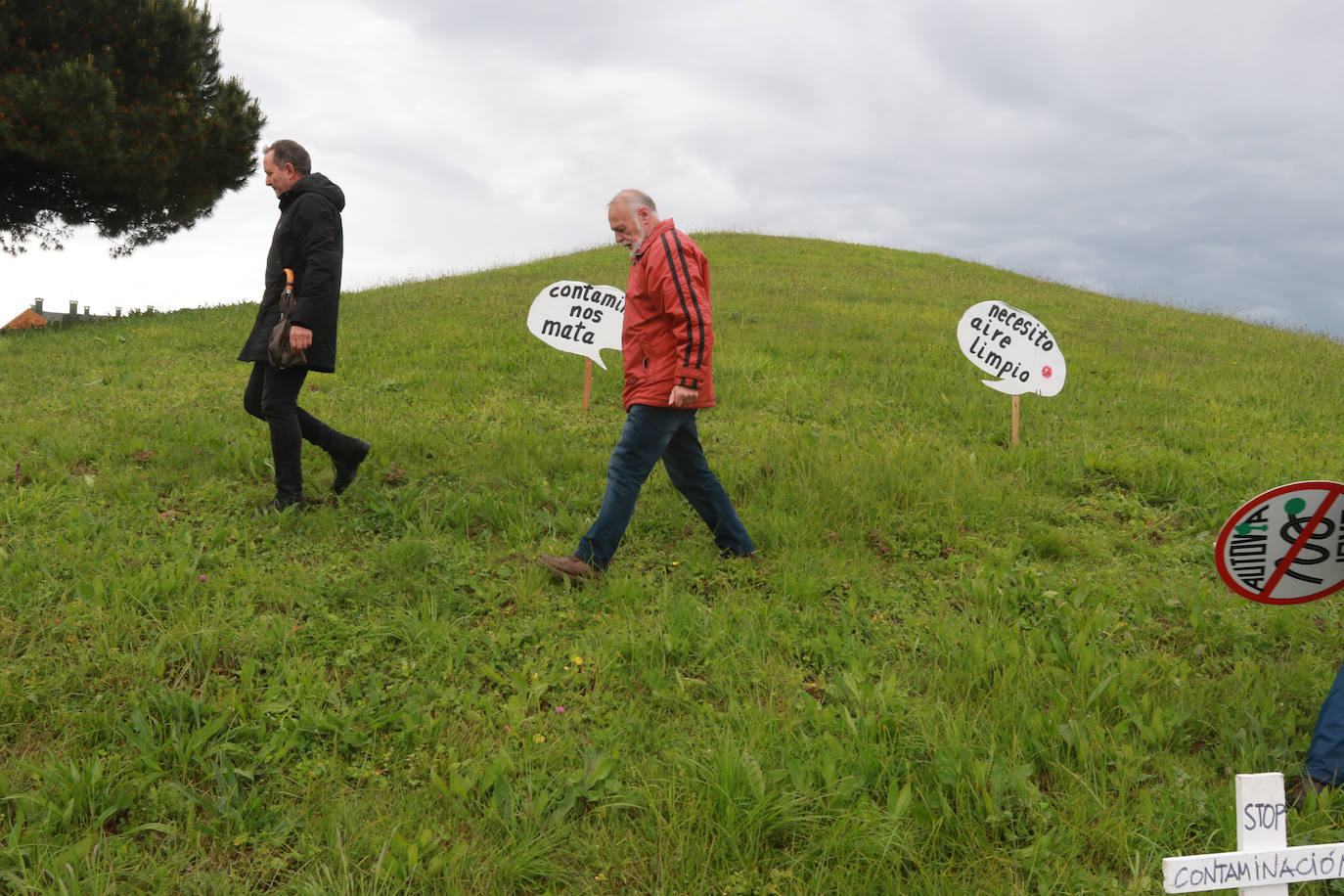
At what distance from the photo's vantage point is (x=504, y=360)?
9695 mm

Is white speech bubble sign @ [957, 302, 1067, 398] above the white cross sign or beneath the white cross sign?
above

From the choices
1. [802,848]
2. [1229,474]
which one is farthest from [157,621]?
[1229,474]

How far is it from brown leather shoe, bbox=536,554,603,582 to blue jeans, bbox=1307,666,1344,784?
3.15 metres

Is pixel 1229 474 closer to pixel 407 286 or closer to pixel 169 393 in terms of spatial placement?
pixel 169 393

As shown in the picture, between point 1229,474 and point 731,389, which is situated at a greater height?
point 731,389

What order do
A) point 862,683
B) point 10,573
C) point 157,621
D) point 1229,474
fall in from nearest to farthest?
point 862,683 → point 157,621 → point 10,573 → point 1229,474

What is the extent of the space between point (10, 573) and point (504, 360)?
19.2ft

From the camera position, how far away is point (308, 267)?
5.05 meters

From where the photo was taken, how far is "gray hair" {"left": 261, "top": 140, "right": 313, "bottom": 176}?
17.0 ft

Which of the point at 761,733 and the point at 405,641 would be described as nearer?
the point at 761,733

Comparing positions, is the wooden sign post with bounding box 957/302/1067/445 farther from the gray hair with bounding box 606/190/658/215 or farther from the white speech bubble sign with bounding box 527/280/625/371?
the gray hair with bounding box 606/190/658/215

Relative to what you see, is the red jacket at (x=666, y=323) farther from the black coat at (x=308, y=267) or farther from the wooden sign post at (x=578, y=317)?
the wooden sign post at (x=578, y=317)

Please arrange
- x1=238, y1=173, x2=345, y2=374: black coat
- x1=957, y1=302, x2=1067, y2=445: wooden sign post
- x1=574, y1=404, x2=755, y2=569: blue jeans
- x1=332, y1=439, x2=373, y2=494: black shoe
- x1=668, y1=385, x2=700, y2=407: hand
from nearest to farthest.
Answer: x1=668, y1=385, x2=700, y2=407: hand < x1=574, y1=404, x2=755, y2=569: blue jeans < x1=238, y1=173, x2=345, y2=374: black coat < x1=332, y1=439, x2=373, y2=494: black shoe < x1=957, y1=302, x2=1067, y2=445: wooden sign post

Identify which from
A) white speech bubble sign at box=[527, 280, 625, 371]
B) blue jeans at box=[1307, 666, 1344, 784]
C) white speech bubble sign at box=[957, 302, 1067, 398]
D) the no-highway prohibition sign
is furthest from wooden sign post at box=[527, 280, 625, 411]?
blue jeans at box=[1307, 666, 1344, 784]
